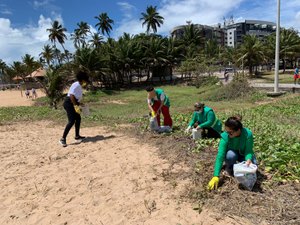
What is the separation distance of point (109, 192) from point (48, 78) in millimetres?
14209

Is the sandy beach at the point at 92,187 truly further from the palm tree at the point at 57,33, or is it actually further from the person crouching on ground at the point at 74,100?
the palm tree at the point at 57,33

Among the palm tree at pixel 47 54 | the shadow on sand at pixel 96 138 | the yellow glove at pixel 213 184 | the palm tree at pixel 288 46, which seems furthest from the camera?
the palm tree at pixel 47 54

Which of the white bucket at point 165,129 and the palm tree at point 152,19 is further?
the palm tree at point 152,19

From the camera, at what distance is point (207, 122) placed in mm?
5527

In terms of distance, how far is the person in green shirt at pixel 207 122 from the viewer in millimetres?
5562

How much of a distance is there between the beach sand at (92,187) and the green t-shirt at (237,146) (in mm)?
589

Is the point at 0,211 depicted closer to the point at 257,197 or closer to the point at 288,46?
the point at 257,197

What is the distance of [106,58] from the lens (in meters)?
36.7

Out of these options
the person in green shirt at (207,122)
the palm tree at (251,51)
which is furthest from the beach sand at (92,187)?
the palm tree at (251,51)

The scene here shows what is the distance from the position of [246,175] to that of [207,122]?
7.23 ft

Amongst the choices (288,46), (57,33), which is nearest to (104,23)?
(57,33)

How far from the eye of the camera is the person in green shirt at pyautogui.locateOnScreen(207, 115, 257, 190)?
3.55 metres

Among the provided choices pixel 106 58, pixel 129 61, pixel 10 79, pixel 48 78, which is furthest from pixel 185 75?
pixel 10 79

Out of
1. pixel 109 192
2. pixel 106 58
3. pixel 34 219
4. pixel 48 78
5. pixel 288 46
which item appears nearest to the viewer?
pixel 34 219
